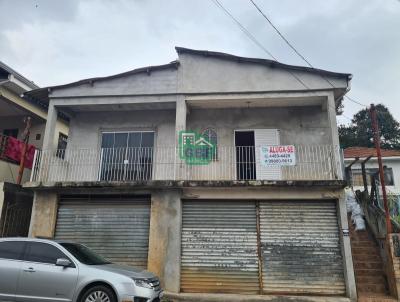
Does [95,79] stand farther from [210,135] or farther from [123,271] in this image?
[123,271]

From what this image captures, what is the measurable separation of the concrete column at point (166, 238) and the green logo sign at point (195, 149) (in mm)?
1345

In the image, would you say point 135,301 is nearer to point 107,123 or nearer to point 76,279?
point 76,279

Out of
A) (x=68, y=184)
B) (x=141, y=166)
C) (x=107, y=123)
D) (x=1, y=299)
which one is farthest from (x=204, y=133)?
(x=1, y=299)

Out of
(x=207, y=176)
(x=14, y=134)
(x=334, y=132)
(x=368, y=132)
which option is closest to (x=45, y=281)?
(x=207, y=176)

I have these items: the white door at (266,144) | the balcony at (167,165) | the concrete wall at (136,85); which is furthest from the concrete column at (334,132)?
the concrete wall at (136,85)

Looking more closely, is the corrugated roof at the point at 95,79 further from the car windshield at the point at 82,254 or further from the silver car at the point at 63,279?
the silver car at the point at 63,279

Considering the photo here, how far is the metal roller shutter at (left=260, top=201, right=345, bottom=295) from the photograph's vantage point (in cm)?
931

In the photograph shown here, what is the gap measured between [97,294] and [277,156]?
6572 millimetres

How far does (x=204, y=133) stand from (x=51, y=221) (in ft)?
19.1

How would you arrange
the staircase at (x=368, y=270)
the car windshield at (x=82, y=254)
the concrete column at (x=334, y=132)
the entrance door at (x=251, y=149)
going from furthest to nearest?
the entrance door at (x=251, y=149), the concrete column at (x=334, y=132), the staircase at (x=368, y=270), the car windshield at (x=82, y=254)

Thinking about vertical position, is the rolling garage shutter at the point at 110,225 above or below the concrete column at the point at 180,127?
below

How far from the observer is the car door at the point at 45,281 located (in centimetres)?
634

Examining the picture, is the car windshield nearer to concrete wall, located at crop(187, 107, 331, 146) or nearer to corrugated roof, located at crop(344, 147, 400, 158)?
concrete wall, located at crop(187, 107, 331, 146)

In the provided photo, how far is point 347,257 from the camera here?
913 centimetres
